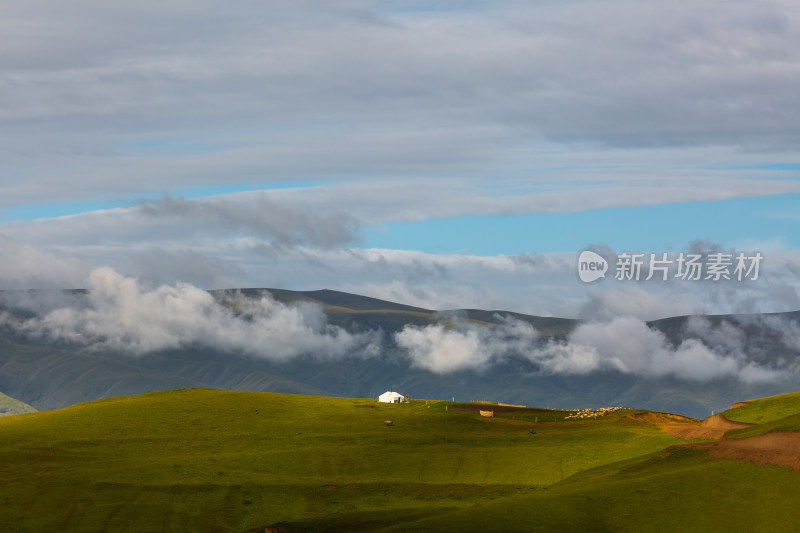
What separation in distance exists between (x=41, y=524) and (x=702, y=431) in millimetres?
87428

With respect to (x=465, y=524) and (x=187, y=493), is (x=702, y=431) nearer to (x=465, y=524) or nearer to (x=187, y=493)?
(x=465, y=524)

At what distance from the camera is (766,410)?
132250 millimetres

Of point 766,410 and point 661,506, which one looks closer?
point 661,506

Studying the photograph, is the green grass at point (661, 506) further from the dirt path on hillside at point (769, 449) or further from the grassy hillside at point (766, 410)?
the grassy hillside at point (766, 410)

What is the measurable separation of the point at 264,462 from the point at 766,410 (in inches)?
3005

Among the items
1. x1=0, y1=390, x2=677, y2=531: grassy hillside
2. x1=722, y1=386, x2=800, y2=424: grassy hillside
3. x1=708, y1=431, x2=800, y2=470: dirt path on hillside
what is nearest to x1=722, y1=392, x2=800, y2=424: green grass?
x1=722, y1=386, x2=800, y2=424: grassy hillside

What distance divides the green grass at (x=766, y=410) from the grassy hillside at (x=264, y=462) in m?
12.0

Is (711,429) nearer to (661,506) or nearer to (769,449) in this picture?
(769,449)

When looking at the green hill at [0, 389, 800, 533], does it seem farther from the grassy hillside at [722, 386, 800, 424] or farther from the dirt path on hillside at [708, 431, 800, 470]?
the grassy hillside at [722, 386, 800, 424]

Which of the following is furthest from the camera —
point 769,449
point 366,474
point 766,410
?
point 366,474

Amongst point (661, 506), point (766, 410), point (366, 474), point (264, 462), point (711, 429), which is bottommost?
point (264, 462)

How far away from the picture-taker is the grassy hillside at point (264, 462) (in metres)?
111

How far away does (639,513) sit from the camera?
8419 cm


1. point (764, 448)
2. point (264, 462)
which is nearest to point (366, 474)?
point (264, 462)
